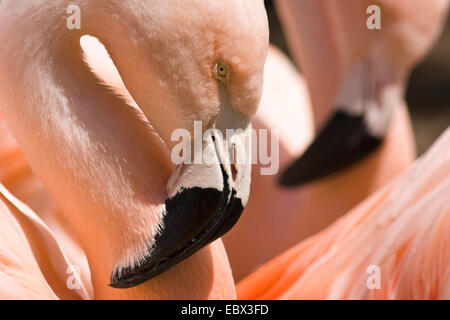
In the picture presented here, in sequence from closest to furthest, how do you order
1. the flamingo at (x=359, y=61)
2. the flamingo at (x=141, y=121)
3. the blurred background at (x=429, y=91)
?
the flamingo at (x=141, y=121), the flamingo at (x=359, y=61), the blurred background at (x=429, y=91)

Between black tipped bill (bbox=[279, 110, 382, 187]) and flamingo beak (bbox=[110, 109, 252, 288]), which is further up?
black tipped bill (bbox=[279, 110, 382, 187])

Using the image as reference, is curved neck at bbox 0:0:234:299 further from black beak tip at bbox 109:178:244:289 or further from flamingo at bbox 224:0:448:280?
flamingo at bbox 224:0:448:280

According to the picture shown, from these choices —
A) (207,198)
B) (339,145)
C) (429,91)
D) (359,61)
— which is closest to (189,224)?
(207,198)

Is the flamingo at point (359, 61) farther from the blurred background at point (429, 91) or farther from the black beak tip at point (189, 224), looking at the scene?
the blurred background at point (429, 91)

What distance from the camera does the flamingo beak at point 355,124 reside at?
2.29 metres

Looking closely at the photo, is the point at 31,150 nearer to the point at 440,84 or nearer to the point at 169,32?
the point at 169,32

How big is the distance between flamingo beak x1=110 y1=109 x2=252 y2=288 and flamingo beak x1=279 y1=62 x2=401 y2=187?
1005 millimetres

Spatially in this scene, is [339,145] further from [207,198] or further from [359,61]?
[207,198]

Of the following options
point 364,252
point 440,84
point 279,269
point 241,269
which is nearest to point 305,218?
point 241,269

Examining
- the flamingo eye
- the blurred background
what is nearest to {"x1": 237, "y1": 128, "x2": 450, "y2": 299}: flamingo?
the flamingo eye

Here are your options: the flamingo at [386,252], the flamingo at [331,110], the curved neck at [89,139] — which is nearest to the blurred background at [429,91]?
the flamingo at [331,110]

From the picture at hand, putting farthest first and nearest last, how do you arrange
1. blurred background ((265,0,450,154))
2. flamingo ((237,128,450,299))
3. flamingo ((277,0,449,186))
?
1. blurred background ((265,0,450,154))
2. flamingo ((277,0,449,186))
3. flamingo ((237,128,450,299))

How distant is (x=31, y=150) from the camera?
1421mm

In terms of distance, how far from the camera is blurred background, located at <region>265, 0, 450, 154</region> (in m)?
4.22
